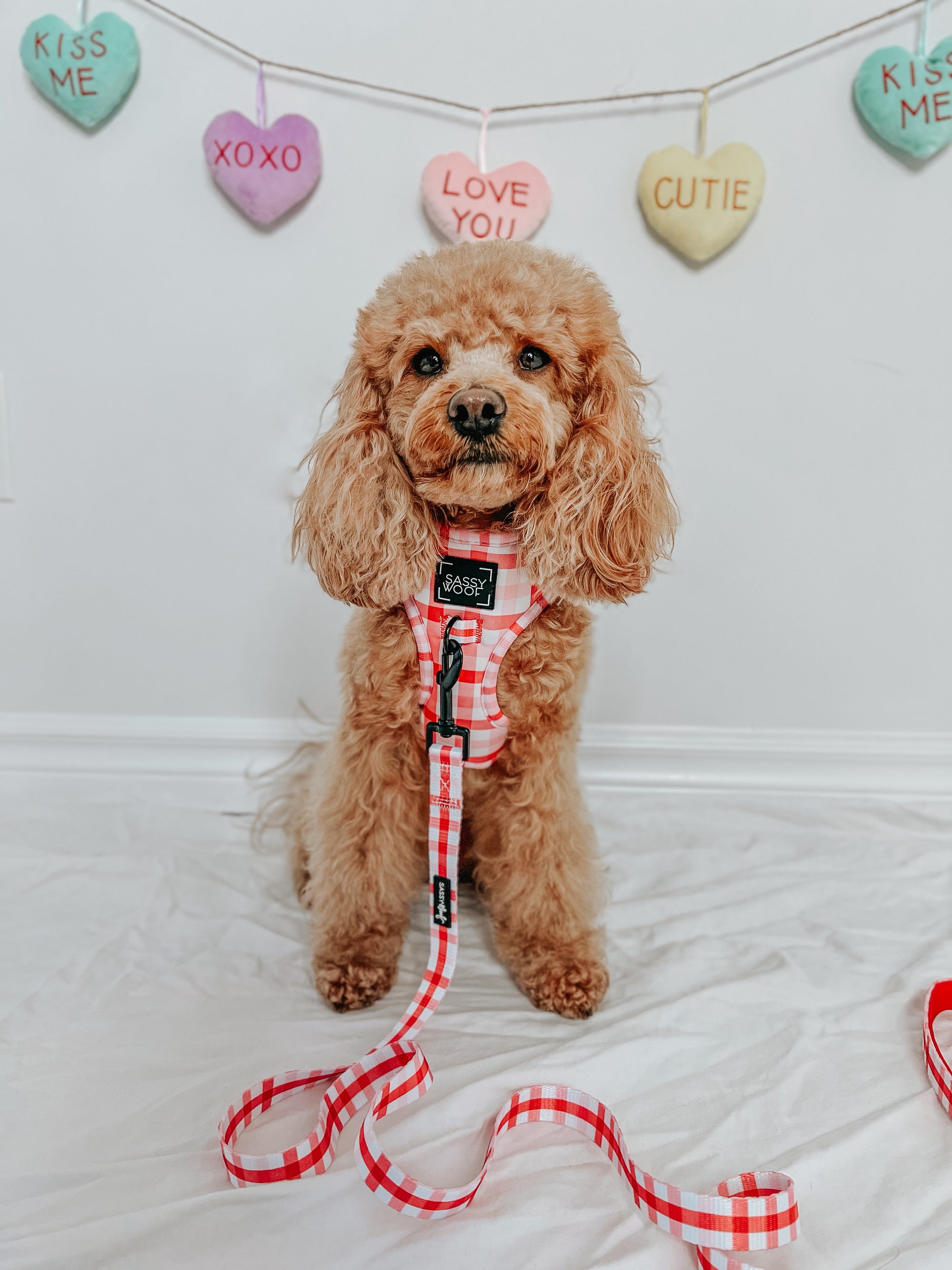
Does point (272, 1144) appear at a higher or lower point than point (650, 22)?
lower

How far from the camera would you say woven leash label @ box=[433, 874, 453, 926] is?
1024mm

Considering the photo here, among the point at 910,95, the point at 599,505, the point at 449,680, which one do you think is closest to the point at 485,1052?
the point at 449,680

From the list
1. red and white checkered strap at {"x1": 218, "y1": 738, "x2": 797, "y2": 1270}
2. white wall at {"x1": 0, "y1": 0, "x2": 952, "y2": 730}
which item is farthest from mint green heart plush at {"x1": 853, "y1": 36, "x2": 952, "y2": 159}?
red and white checkered strap at {"x1": 218, "y1": 738, "x2": 797, "y2": 1270}

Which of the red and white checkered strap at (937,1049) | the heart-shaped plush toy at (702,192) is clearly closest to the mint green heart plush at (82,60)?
the heart-shaped plush toy at (702,192)

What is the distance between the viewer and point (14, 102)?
55.7 inches

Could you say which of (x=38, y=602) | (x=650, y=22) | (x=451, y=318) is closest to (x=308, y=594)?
(x=38, y=602)

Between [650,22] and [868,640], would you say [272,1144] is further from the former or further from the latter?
[650,22]

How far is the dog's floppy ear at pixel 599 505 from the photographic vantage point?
37.9 inches

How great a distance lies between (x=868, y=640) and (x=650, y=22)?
47.4 inches

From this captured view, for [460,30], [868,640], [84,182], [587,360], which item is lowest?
[868,640]

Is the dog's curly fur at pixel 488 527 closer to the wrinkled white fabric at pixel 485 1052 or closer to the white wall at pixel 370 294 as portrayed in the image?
the wrinkled white fabric at pixel 485 1052

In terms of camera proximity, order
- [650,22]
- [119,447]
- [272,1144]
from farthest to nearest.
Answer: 1. [119,447]
2. [650,22]
3. [272,1144]

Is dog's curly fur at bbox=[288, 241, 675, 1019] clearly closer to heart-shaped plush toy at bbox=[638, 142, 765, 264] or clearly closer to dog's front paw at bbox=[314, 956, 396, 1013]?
dog's front paw at bbox=[314, 956, 396, 1013]

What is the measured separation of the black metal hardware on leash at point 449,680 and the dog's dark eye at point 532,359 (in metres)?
0.31
